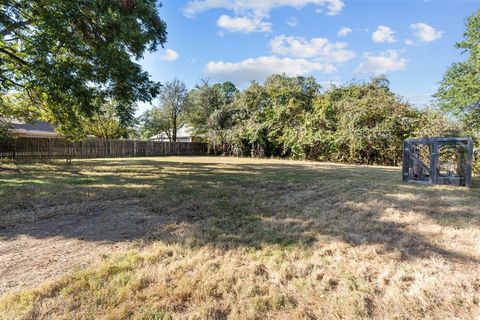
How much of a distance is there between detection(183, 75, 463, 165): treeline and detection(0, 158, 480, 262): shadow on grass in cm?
693

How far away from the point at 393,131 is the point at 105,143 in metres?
19.2

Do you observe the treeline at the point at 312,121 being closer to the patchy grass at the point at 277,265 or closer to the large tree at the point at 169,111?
the large tree at the point at 169,111

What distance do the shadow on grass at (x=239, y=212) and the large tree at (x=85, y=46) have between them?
2565 mm

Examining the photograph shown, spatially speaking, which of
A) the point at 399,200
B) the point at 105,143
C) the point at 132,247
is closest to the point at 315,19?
the point at 399,200

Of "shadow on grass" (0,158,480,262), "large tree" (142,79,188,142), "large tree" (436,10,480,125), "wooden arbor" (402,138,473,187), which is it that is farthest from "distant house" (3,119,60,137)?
"large tree" (436,10,480,125)

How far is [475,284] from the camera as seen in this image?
2.05 m

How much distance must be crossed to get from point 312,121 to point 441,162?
9701 mm

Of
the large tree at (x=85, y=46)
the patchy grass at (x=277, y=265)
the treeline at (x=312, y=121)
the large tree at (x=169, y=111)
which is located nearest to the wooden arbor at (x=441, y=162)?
the patchy grass at (x=277, y=265)

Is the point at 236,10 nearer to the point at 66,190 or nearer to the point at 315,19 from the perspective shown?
the point at 315,19

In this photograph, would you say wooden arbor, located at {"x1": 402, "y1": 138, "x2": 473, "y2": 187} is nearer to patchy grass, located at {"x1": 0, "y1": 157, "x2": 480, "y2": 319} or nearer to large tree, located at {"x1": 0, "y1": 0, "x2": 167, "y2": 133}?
patchy grass, located at {"x1": 0, "y1": 157, "x2": 480, "y2": 319}

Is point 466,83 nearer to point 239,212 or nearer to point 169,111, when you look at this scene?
point 239,212

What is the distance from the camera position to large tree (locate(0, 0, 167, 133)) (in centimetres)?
621

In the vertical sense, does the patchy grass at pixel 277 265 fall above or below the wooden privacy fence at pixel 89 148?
below

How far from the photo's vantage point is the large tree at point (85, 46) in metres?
6.21
